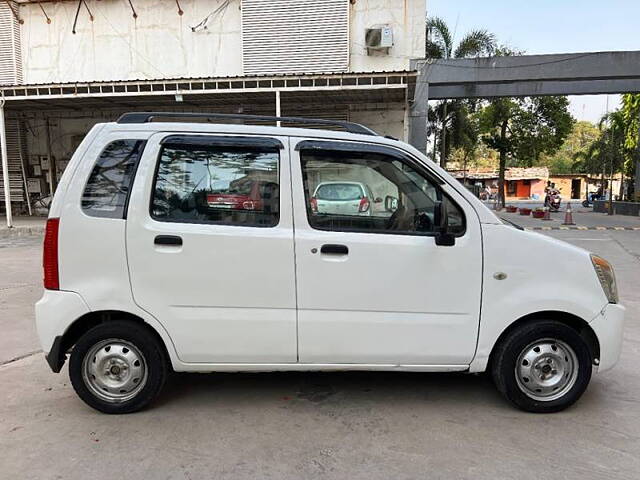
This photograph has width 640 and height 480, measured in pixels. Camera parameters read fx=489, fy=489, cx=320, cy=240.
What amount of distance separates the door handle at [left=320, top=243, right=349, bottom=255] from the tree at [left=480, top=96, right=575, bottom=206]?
1046 inches

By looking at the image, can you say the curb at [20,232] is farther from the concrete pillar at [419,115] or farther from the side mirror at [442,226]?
the side mirror at [442,226]

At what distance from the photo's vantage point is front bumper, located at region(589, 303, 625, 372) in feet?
11.3

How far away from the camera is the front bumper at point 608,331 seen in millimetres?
3438

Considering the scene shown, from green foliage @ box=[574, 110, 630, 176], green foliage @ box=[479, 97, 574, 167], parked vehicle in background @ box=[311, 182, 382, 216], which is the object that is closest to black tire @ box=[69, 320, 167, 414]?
parked vehicle in background @ box=[311, 182, 382, 216]

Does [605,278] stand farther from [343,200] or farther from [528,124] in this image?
[528,124]

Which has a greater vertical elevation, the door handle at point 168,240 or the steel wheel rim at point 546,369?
the door handle at point 168,240

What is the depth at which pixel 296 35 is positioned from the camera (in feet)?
48.1

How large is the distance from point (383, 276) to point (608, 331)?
165 cm

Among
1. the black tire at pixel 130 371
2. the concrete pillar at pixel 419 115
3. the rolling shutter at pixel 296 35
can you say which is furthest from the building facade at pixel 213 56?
the black tire at pixel 130 371

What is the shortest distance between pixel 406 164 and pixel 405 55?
1259cm

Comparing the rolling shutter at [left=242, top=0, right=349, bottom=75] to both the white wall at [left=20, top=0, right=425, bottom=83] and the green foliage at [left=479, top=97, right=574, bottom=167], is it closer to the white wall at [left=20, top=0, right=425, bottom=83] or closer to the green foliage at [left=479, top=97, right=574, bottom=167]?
the white wall at [left=20, top=0, right=425, bottom=83]

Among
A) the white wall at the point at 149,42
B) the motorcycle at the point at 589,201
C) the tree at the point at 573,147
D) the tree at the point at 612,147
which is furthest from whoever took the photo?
the tree at the point at 573,147

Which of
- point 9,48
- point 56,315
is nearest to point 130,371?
A: point 56,315

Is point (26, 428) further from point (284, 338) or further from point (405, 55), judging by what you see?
point (405, 55)
